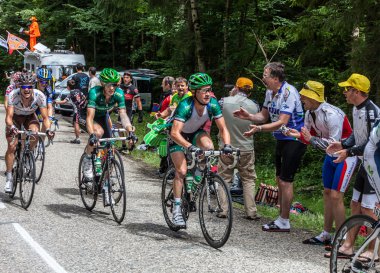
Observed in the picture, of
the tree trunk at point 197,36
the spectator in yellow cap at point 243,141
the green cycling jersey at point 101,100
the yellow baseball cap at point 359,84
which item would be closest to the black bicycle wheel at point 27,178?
the green cycling jersey at point 101,100

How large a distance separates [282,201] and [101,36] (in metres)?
39.3

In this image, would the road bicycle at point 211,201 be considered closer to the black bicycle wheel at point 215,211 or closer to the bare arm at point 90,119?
the black bicycle wheel at point 215,211

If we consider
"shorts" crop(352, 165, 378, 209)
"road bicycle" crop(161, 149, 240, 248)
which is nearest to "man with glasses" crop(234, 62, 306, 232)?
"road bicycle" crop(161, 149, 240, 248)

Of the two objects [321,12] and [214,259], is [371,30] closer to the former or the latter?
[321,12]

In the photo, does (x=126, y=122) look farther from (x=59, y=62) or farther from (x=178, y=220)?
(x=59, y=62)

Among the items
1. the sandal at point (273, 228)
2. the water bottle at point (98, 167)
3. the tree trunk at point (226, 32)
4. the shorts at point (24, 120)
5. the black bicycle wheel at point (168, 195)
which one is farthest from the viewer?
the tree trunk at point (226, 32)

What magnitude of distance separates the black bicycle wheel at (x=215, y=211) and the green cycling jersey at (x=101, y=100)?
2.53 meters

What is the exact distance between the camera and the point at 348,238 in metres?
5.96

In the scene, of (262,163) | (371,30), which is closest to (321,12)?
(371,30)

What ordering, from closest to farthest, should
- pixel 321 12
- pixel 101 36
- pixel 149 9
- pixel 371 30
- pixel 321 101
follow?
pixel 321 101 < pixel 371 30 < pixel 321 12 < pixel 149 9 < pixel 101 36

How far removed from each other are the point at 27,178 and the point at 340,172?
493 centimetres

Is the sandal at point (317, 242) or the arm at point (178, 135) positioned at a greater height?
the arm at point (178, 135)

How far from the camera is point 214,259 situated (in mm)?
7422

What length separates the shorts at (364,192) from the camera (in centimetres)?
710
